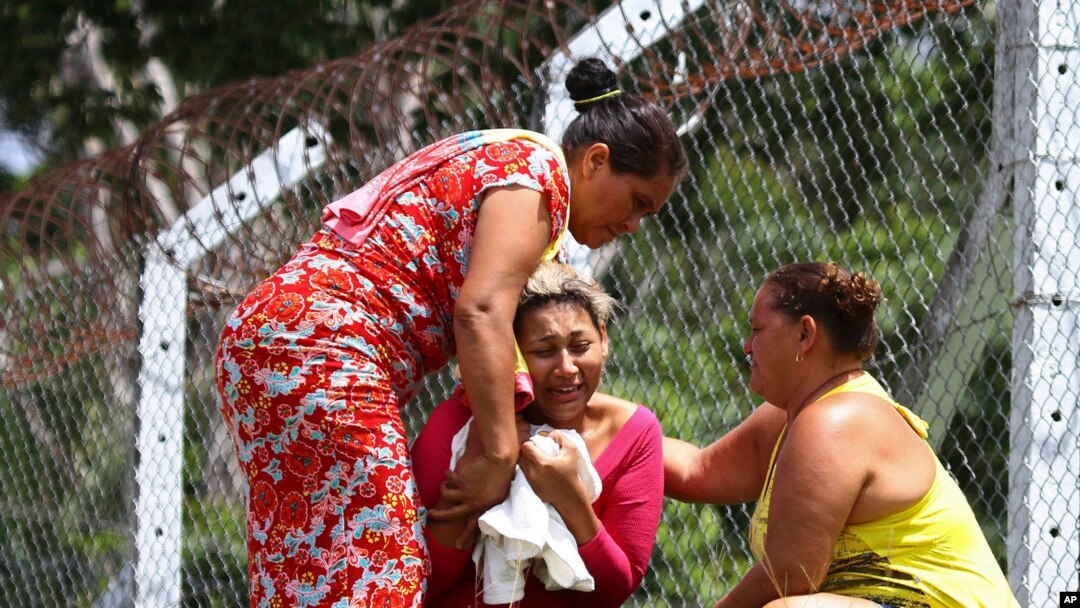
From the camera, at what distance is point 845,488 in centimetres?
270

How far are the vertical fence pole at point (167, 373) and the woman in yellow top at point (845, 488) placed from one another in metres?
2.35

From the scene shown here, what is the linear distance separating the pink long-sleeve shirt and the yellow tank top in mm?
398

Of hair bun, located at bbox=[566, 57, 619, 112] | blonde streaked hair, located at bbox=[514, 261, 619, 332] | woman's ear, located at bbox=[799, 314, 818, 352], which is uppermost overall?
hair bun, located at bbox=[566, 57, 619, 112]

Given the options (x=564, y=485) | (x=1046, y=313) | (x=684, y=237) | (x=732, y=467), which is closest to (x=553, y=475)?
(x=564, y=485)

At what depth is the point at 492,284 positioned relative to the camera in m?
2.50

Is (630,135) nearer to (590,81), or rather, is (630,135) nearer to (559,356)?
(590,81)

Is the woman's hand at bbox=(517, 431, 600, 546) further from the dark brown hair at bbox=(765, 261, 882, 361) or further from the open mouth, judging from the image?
the dark brown hair at bbox=(765, 261, 882, 361)

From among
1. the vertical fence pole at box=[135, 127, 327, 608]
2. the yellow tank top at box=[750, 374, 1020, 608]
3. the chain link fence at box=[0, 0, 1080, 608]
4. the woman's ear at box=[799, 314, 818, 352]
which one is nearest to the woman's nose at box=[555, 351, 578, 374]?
the woman's ear at box=[799, 314, 818, 352]

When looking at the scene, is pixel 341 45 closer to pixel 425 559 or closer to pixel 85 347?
pixel 85 347

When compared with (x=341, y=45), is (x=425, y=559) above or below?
below

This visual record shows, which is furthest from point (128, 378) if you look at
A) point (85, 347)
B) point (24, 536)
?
point (24, 536)

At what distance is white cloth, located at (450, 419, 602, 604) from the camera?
104 inches

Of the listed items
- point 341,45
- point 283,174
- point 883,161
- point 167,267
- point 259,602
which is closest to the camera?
point 259,602

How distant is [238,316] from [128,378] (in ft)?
11.6
